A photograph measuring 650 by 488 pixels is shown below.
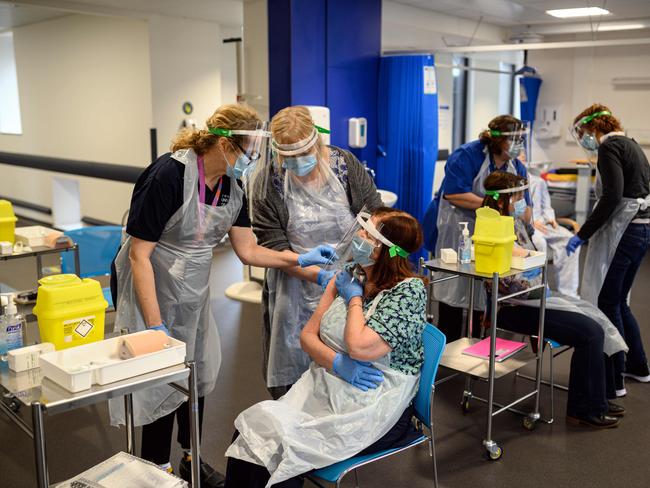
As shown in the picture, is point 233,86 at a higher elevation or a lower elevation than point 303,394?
higher

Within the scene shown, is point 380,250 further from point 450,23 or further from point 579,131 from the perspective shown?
point 450,23

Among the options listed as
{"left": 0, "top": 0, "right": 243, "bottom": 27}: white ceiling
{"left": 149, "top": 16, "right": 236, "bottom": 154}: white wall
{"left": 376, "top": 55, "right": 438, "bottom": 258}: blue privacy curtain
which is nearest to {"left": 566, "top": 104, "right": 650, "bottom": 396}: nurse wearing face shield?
{"left": 376, "top": 55, "right": 438, "bottom": 258}: blue privacy curtain

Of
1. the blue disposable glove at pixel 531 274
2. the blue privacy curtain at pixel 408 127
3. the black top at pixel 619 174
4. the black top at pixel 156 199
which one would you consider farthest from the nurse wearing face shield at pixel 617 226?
the black top at pixel 156 199

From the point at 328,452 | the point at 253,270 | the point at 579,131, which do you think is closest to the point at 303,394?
the point at 328,452

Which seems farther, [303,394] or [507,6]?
[507,6]

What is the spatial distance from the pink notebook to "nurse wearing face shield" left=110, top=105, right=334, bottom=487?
85 cm

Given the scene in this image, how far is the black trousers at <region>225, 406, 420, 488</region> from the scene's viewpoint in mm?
1822

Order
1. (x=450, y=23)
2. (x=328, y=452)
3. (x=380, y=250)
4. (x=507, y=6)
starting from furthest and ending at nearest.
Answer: (x=450, y=23) → (x=507, y=6) → (x=380, y=250) → (x=328, y=452)

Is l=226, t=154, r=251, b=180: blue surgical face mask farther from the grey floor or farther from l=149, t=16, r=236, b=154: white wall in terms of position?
l=149, t=16, r=236, b=154: white wall

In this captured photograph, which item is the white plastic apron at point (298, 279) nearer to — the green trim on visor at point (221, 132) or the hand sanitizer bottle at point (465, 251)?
the green trim on visor at point (221, 132)

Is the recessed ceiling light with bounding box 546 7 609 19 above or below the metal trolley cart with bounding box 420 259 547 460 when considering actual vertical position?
above

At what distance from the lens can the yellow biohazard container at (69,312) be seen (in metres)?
1.73

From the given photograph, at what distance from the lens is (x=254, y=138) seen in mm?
2029

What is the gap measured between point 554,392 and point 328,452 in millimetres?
1801
